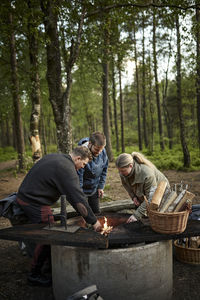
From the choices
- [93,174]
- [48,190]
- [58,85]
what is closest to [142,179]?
[93,174]

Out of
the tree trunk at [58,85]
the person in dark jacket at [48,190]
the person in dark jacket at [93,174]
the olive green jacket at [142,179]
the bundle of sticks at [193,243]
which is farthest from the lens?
the tree trunk at [58,85]

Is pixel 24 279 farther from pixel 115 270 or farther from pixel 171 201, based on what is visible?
pixel 171 201

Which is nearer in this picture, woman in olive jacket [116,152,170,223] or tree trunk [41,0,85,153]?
woman in olive jacket [116,152,170,223]

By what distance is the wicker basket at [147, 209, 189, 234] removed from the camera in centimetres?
280

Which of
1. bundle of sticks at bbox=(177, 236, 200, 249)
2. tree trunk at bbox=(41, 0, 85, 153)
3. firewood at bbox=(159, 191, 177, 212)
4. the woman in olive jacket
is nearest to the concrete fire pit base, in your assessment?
firewood at bbox=(159, 191, 177, 212)

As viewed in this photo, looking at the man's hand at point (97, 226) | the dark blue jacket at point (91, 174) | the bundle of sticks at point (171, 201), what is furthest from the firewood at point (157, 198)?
the dark blue jacket at point (91, 174)

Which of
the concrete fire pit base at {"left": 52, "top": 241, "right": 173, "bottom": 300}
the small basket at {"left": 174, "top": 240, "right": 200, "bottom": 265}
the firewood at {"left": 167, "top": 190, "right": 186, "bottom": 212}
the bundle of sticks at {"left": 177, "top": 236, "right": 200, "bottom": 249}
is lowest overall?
the small basket at {"left": 174, "top": 240, "right": 200, "bottom": 265}

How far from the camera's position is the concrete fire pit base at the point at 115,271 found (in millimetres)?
2850

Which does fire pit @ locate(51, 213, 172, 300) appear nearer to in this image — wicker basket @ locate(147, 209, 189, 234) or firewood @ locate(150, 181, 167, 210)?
wicker basket @ locate(147, 209, 189, 234)

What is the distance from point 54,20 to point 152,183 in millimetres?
5477

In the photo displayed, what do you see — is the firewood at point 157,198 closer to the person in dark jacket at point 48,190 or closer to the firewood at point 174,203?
the firewood at point 174,203

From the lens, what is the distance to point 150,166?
12.9 feet

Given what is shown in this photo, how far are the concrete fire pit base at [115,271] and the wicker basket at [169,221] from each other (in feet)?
0.86

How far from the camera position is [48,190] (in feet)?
11.4
